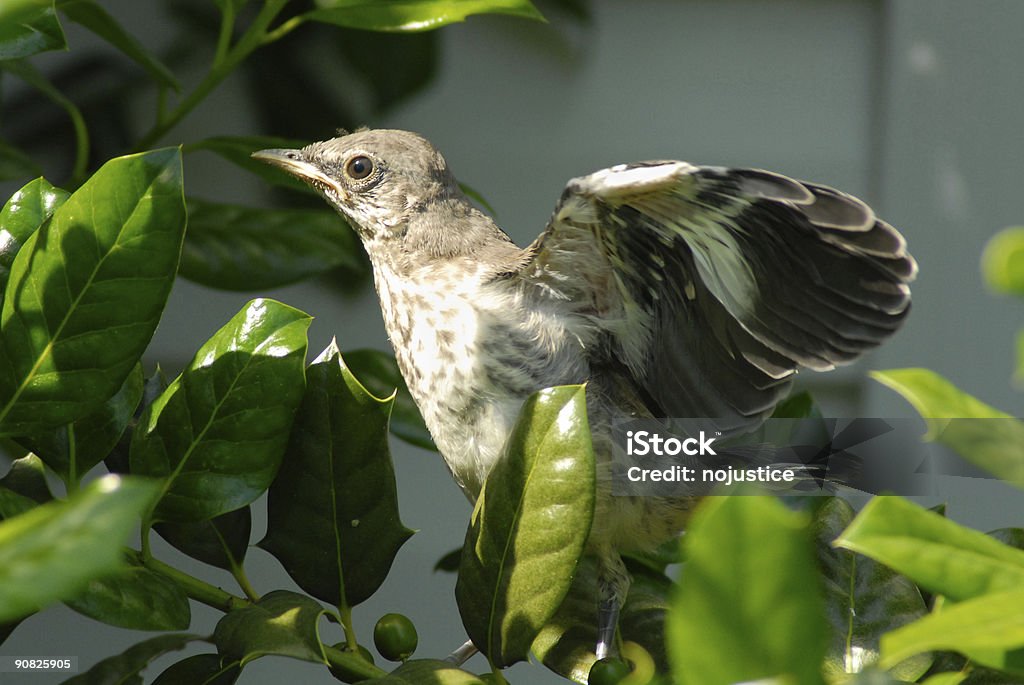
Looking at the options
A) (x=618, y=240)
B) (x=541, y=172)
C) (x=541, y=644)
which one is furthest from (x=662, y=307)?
(x=541, y=172)

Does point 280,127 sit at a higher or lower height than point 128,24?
lower

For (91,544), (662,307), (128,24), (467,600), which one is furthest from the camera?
(128,24)

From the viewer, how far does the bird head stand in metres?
0.65

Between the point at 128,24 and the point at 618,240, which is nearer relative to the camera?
the point at 618,240

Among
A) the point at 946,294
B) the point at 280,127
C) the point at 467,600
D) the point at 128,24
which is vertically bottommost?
the point at 946,294

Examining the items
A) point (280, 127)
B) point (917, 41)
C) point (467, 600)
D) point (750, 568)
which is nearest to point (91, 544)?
point (750, 568)

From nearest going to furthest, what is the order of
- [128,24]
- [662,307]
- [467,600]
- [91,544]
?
[91,544] → [467,600] → [662,307] → [128,24]

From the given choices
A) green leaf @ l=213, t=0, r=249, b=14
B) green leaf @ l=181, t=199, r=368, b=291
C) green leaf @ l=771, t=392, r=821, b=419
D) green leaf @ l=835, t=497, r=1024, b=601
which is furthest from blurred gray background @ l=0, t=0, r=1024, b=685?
green leaf @ l=835, t=497, r=1024, b=601

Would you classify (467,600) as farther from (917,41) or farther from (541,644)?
(917,41)

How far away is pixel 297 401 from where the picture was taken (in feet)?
1.34

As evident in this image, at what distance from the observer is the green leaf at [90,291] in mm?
355

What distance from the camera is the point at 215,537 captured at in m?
0.46

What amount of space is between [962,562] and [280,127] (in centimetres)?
103

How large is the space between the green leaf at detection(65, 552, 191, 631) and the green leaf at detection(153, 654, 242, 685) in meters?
0.02
